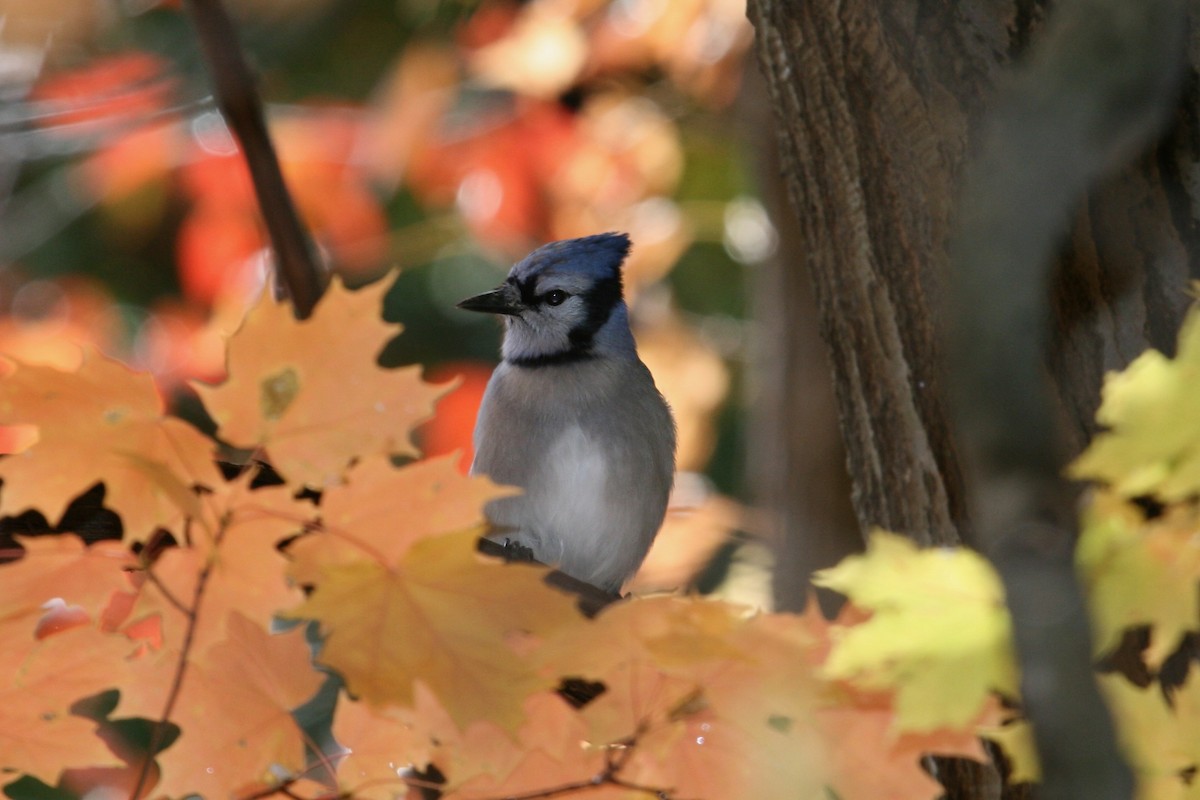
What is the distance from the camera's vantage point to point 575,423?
2.58 m

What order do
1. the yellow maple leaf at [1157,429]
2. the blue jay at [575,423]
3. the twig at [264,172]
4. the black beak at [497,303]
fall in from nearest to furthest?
the yellow maple leaf at [1157,429] < the twig at [264,172] < the blue jay at [575,423] < the black beak at [497,303]

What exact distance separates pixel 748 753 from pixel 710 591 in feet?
7.26

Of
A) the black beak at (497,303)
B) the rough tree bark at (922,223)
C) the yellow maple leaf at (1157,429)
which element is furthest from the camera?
the black beak at (497,303)

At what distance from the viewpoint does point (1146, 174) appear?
61.4 inches

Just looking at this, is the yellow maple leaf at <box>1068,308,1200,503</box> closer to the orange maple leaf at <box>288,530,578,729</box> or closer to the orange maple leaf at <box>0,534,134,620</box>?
the orange maple leaf at <box>288,530,578,729</box>

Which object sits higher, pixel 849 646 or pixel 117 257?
pixel 117 257

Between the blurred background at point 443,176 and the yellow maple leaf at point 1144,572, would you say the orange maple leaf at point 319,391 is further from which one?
the blurred background at point 443,176

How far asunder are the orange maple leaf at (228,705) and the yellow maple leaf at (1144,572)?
70 cm

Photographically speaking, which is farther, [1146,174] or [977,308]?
[1146,174]

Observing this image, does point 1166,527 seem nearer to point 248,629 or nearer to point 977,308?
point 977,308

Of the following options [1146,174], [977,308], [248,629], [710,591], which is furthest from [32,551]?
[710,591]

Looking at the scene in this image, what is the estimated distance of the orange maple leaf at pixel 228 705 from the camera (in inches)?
50.9

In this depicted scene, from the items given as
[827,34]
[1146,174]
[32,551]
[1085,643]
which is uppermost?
[827,34]

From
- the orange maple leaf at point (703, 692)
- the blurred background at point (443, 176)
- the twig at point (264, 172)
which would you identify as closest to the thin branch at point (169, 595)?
the orange maple leaf at point (703, 692)
